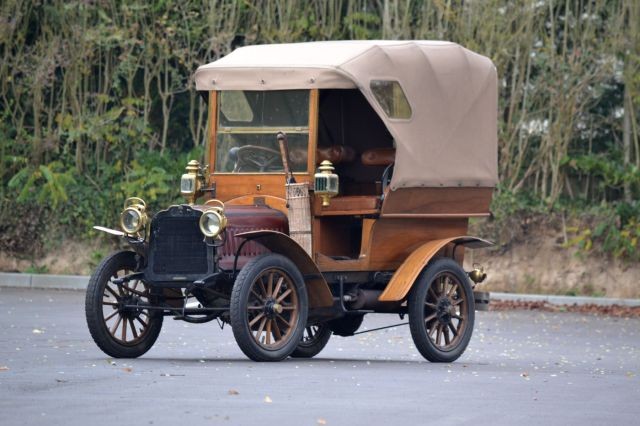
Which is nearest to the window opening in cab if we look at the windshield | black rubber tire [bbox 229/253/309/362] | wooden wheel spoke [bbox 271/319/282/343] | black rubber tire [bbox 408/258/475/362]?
the windshield

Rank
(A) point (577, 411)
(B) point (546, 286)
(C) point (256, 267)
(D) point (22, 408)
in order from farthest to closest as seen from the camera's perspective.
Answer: (B) point (546, 286)
(C) point (256, 267)
(A) point (577, 411)
(D) point (22, 408)

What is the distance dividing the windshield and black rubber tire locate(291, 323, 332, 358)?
1620 mm

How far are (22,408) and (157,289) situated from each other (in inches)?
167

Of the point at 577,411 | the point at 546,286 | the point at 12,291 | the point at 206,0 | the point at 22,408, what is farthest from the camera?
the point at 206,0

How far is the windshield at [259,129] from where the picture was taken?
14055mm

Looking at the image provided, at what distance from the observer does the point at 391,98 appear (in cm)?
1423

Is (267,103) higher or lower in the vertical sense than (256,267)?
higher

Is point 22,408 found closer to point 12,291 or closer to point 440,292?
point 440,292

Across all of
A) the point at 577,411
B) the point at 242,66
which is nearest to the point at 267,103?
the point at 242,66

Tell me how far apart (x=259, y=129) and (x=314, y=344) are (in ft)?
6.83

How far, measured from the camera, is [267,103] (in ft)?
47.0

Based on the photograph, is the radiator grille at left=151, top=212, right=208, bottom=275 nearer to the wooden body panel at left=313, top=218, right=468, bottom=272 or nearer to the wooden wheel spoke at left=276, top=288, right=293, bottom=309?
the wooden wheel spoke at left=276, top=288, right=293, bottom=309

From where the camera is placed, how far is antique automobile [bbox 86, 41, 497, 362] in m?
13.1

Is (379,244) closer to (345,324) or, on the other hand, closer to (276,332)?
(345,324)
